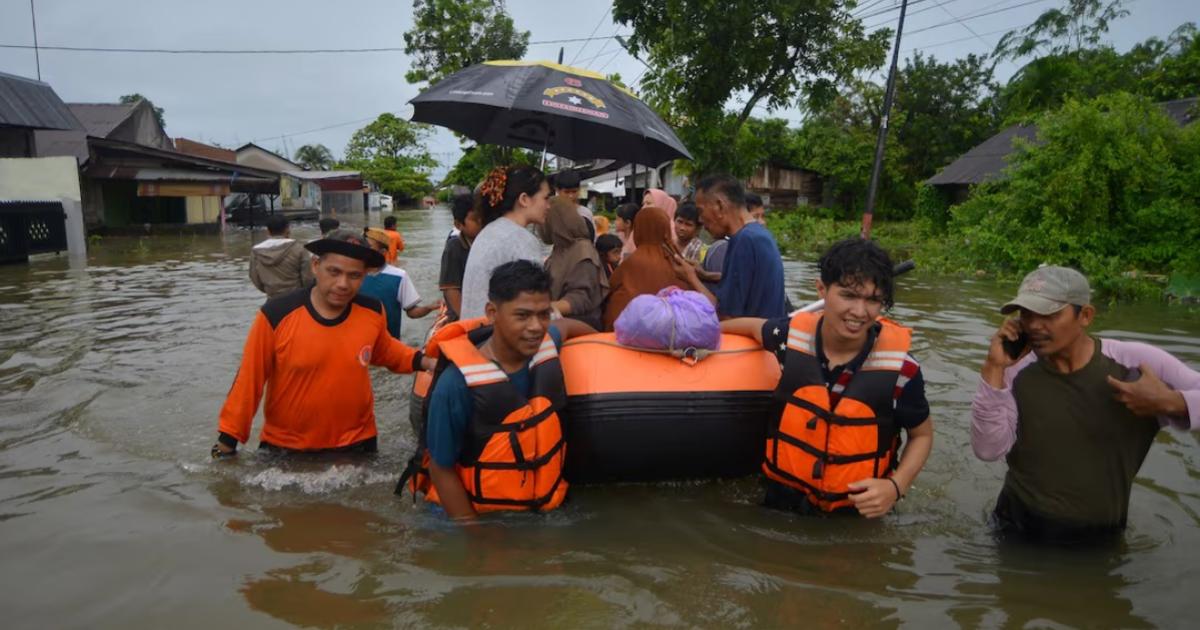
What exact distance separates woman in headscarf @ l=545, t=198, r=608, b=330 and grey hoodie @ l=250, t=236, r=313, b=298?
116 inches

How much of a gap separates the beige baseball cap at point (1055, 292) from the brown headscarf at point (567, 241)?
90.9 inches

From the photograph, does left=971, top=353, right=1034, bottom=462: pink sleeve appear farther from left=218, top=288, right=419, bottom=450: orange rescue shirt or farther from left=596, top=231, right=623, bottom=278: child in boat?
left=596, top=231, right=623, bottom=278: child in boat

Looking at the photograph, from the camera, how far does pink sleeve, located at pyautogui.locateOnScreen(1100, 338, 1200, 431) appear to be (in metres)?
2.81

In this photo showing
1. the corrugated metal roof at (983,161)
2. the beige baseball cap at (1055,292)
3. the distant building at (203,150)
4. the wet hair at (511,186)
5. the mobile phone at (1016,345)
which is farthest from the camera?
the distant building at (203,150)

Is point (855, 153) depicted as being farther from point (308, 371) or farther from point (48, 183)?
point (308, 371)

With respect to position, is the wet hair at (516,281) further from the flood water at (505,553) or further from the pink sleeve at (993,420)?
the pink sleeve at (993,420)

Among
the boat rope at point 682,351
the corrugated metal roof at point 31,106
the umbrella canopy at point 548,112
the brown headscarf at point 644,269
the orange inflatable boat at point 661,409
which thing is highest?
the corrugated metal roof at point 31,106

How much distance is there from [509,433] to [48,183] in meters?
21.6

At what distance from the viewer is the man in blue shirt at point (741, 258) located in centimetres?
455

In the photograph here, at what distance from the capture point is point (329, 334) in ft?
13.0

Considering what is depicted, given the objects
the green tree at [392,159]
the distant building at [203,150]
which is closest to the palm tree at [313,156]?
the green tree at [392,159]

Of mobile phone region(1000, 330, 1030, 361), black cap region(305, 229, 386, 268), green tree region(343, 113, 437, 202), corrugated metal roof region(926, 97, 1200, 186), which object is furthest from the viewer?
green tree region(343, 113, 437, 202)

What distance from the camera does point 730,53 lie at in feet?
48.9

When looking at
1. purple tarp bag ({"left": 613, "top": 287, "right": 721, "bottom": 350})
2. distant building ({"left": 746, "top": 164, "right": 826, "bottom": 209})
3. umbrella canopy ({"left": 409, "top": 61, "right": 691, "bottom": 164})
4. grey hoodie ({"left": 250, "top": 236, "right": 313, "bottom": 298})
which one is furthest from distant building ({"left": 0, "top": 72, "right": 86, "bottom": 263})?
distant building ({"left": 746, "top": 164, "right": 826, "bottom": 209})
